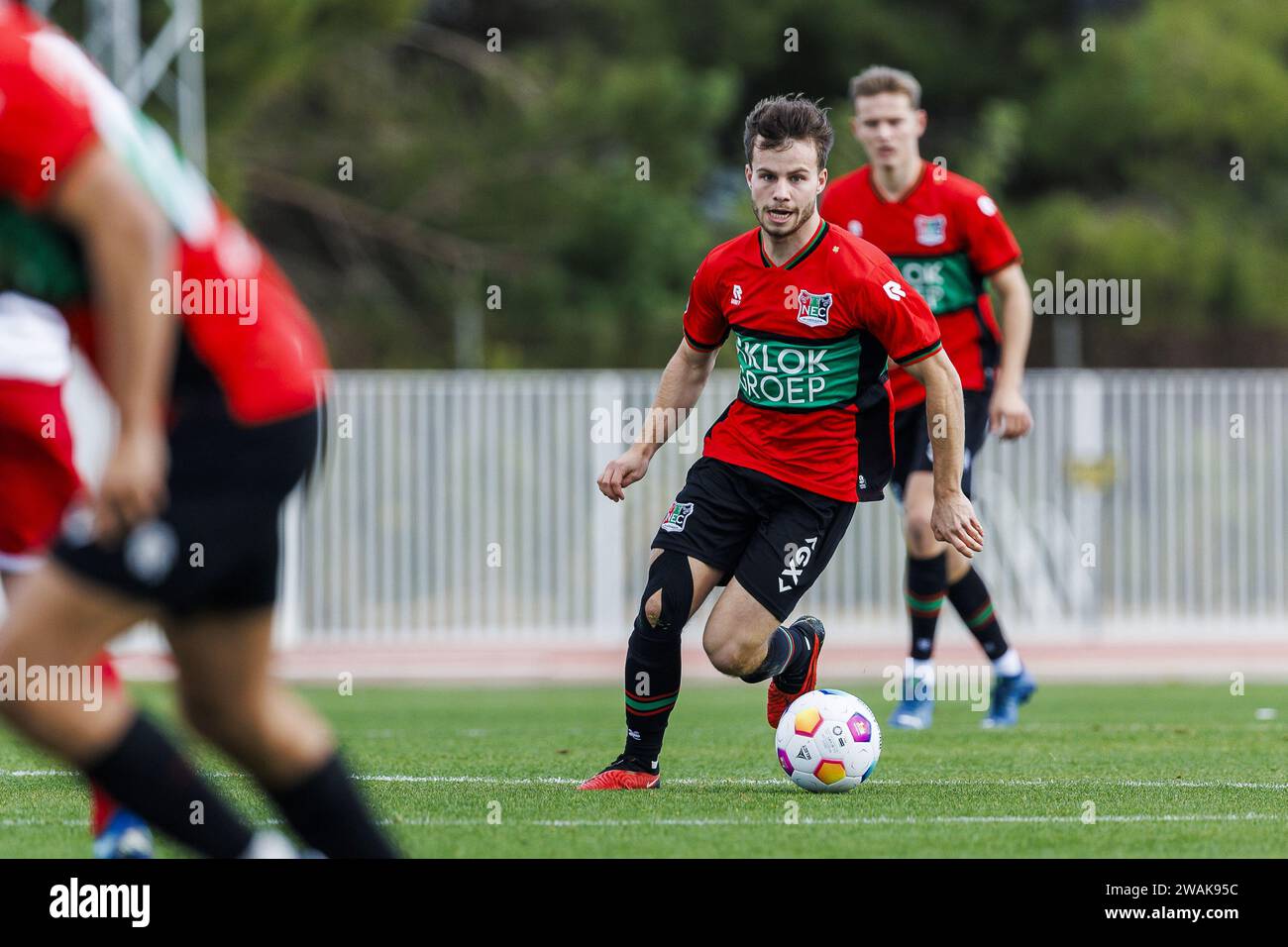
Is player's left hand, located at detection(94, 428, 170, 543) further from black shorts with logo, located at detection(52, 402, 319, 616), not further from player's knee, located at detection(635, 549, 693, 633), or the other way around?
player's knee, located at detection(635, 549, 693, 633)

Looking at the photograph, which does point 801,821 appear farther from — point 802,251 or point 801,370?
point 802,251

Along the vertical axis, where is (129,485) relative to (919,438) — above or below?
below

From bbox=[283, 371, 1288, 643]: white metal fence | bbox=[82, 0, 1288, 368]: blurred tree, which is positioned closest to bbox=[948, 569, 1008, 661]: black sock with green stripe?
bbox=[283, 371, 1288, 643]: white metal fence

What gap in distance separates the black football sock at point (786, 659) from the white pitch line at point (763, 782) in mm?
348

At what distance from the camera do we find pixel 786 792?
6.46 metres

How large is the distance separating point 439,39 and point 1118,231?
9606mm

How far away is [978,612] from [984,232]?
1.69 m

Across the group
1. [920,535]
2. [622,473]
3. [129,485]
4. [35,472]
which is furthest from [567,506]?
[129,485]

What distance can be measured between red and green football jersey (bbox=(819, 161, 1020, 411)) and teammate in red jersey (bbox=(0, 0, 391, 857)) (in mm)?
5059

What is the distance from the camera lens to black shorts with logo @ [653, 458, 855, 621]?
6645 millimetres

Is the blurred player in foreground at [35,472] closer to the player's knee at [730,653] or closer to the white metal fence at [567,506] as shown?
the player's knee at [730,653]

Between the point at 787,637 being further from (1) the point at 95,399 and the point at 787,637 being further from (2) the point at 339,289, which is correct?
(2) the point at 339,289

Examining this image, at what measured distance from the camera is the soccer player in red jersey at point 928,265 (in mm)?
8523

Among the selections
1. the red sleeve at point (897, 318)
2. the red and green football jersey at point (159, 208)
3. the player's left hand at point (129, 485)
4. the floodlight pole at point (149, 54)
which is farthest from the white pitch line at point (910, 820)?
the floodlight pole at point (149, 54)
